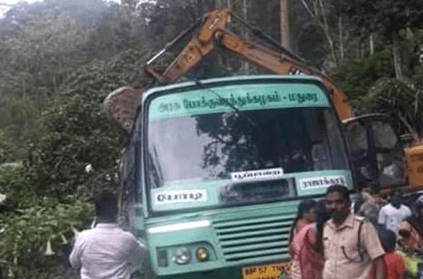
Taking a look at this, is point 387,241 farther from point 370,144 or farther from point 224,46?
point 224,46

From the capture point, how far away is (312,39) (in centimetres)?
5178

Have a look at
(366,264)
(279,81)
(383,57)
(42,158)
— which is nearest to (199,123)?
(279,81)

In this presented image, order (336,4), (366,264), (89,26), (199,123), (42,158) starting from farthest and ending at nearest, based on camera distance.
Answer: (89,26)
(336,4)
(42,158)
(199,123)
(366,264)

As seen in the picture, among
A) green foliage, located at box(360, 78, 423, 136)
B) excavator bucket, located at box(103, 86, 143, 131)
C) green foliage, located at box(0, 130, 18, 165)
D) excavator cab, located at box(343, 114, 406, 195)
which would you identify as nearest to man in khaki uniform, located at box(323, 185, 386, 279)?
excavator cab, located at box(343, 114, 406, 195)

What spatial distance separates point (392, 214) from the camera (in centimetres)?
1283

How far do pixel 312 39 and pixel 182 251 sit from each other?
145 ft

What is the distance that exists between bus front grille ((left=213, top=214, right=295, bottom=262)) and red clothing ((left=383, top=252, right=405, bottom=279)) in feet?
6.89

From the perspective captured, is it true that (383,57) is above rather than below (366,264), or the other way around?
above

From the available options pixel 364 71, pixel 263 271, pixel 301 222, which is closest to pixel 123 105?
pixel 263 271

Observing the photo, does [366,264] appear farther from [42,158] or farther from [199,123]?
[42,158]

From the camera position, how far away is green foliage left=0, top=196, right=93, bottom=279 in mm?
11461

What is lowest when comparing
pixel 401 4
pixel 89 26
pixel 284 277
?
pixel 284 277

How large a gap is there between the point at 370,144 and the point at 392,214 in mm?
3327

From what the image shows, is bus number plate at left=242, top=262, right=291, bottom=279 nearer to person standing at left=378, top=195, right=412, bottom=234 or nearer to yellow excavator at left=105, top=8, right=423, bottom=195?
yellow excavator at left=105, top=8, right=423, bottom=195
